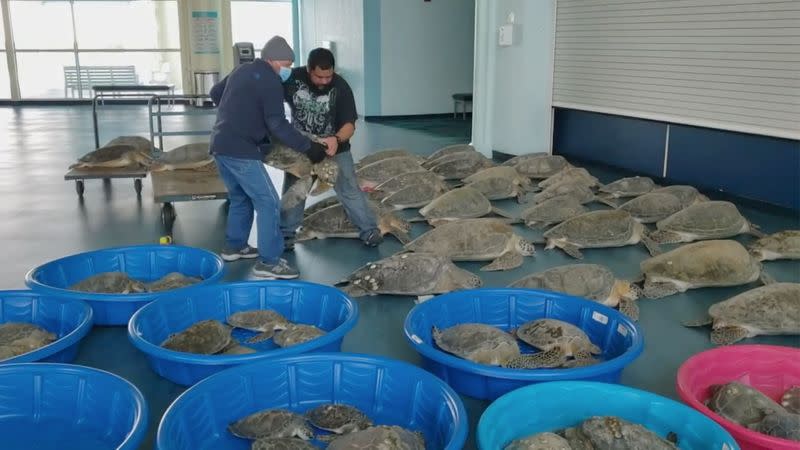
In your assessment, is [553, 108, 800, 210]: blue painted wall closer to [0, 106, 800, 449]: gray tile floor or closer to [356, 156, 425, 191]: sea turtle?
[0, 106, 800, 449]: gray tile floor

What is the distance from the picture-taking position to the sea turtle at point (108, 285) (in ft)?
10.5

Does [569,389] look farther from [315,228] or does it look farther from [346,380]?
[315,228]

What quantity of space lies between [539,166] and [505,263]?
3046 millimetres

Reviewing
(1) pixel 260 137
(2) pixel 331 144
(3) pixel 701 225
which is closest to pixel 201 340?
(1) pixel 260 137

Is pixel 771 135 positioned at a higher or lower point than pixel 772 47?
lower

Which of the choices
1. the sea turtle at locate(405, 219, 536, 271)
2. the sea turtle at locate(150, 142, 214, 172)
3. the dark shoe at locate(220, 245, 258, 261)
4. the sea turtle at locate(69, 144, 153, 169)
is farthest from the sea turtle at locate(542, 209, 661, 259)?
the sea turtle at locate(69, 144, 153, 169)

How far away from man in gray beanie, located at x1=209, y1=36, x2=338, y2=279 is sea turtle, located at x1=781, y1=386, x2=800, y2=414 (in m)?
2.54

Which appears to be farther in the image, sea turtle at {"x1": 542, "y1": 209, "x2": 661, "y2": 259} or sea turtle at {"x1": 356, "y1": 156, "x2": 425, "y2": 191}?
sea turtle at {"x1": 356, "y1": 156, "x2": 425, "y2": 191}

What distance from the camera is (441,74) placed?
1239 centimetres

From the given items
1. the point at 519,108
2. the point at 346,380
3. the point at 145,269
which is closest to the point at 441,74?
the point at 519,108

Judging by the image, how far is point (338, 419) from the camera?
2.14 meters

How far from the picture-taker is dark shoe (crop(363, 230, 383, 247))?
4.42 metres

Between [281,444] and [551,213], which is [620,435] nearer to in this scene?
[281,444]

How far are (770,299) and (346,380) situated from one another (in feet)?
6.54
